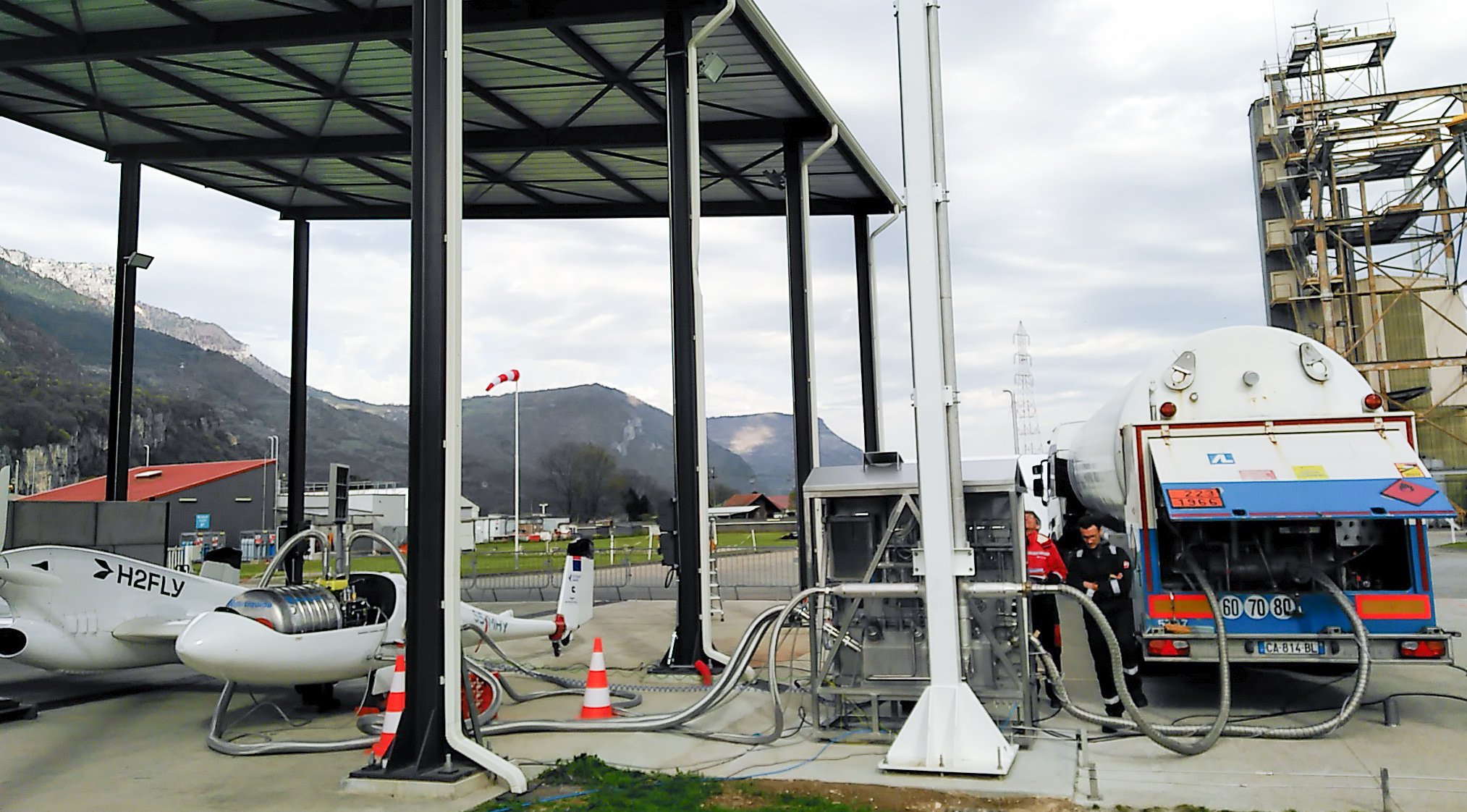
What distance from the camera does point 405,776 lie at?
6.52 meters

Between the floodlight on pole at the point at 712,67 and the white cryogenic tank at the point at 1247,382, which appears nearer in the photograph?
the white cryogenic tank at the point at 1247,382

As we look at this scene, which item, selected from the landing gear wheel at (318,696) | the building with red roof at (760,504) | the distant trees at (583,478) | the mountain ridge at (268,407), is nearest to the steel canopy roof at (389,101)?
the landing gear wheel at (318,696)

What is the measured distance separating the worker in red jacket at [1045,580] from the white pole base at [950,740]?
6.06ft

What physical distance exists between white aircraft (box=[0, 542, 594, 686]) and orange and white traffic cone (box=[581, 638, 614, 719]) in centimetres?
232

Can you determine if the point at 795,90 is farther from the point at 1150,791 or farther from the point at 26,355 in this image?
the point at 26,355

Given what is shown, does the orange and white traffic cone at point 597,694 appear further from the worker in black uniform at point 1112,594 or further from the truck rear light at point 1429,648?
the truck rear light at point 1429,648

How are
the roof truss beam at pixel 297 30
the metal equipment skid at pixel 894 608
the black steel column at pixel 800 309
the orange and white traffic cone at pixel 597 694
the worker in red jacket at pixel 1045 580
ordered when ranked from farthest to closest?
1. the black steel column at pixel 800 309
2. the roof truss beam at pixel 297 30
3. the worker in red jacket at pixel 1045 580
4. the orange and white traffic cone at pixel 597 694
5. the metal equipment skid at pixel 894 608

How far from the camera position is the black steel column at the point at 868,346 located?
64.4 feet

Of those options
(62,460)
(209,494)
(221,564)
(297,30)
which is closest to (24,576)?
(221,564)

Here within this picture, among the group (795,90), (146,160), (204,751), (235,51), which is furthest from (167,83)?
(204,751)

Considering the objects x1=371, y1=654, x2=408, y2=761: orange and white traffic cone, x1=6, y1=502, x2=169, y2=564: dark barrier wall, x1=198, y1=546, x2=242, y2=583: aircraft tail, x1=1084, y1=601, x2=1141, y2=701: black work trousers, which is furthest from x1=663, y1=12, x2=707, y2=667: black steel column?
x1=6, y1=502, x2=169, y2=564: dark barrier wall

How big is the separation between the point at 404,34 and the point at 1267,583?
36.7 ft

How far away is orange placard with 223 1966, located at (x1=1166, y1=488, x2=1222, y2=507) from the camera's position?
7.96m

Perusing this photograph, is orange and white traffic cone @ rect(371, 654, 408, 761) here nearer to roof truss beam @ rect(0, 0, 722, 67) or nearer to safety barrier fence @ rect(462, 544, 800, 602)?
safety barrier fence @ rect(462, 544, 800, 602)
